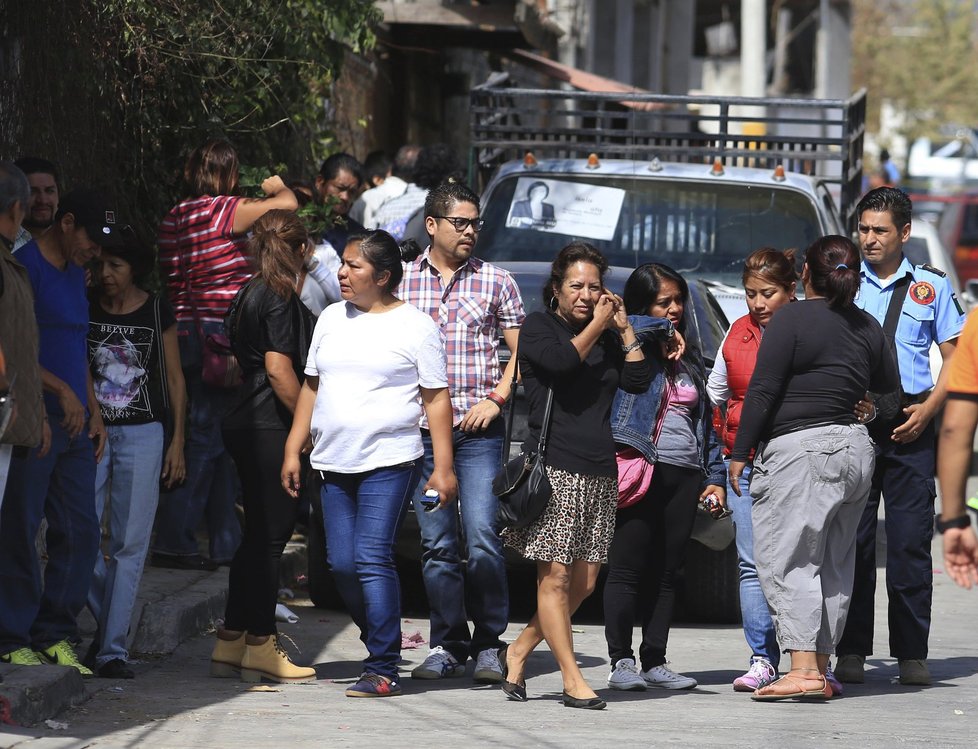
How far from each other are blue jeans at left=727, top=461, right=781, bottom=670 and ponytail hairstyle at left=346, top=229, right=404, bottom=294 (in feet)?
5.29

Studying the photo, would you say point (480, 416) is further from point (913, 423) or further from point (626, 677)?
point (913, 423)

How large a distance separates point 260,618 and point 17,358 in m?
1.57

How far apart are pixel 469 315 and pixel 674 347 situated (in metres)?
0.86

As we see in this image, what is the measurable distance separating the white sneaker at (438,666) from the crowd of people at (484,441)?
2cm

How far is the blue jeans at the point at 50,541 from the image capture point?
20.1 ft

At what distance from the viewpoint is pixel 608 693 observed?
6.70 metres

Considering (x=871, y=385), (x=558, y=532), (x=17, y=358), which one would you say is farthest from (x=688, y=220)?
(x=17, y=358)

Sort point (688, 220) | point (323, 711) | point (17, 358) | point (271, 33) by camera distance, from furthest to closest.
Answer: point (688, 220), point (271, 33), point (323, 711), point (17, 358)

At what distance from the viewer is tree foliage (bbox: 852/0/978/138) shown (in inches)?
2391

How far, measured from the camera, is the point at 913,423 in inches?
271

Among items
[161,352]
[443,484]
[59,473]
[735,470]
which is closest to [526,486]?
[443,484]

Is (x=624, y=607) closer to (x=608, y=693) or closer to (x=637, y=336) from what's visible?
(x=608, y=693)

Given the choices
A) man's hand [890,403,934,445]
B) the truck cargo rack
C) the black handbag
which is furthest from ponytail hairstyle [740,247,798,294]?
the truck cargo rack

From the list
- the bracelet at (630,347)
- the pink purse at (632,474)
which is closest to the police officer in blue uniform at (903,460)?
the pink purse at (632,474)
